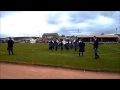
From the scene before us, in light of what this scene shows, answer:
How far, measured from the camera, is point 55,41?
27.1 metres

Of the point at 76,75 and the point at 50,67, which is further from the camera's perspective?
the point at 50,67

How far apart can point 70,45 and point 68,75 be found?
56.5ft
